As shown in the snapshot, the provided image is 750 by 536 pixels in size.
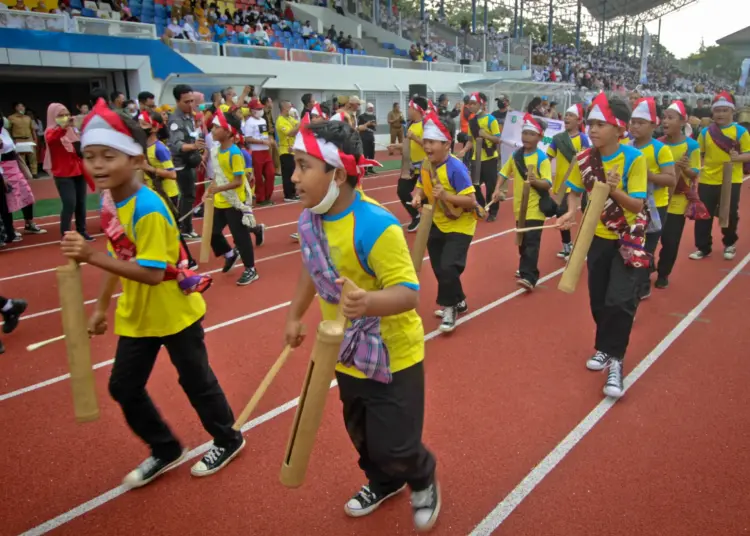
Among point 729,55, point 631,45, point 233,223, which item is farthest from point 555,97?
point 729,55

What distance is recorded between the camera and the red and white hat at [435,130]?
5.12 meters

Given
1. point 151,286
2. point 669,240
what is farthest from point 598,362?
point 151,286

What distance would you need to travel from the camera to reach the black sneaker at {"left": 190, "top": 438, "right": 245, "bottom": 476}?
11.3 feet

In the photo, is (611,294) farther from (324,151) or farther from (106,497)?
(106,497)

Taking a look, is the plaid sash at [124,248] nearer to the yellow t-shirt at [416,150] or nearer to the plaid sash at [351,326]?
the plaid sash at [351,326]

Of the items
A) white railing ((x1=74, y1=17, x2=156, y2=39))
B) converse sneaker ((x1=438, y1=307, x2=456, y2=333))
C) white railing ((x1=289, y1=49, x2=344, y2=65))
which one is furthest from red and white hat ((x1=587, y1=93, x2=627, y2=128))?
white railing ((x1=289, y1=49, x2=344, y2=65))

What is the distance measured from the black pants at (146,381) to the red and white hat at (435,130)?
2890 mm

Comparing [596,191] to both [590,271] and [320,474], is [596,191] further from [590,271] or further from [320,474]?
[320,474]

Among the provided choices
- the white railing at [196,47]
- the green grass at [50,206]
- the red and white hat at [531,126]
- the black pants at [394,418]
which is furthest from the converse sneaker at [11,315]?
the white railing at [196,47]

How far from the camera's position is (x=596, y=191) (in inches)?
154

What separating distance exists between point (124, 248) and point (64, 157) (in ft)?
21.3

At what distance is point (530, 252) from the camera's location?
22.2ft

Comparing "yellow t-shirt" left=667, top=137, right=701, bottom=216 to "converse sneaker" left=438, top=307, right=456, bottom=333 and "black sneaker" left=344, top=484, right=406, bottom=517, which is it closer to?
"converse sneaker" left=438, top=307, right=456, bottom=333

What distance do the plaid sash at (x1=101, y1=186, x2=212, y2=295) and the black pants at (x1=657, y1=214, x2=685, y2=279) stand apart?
5.70 metres
